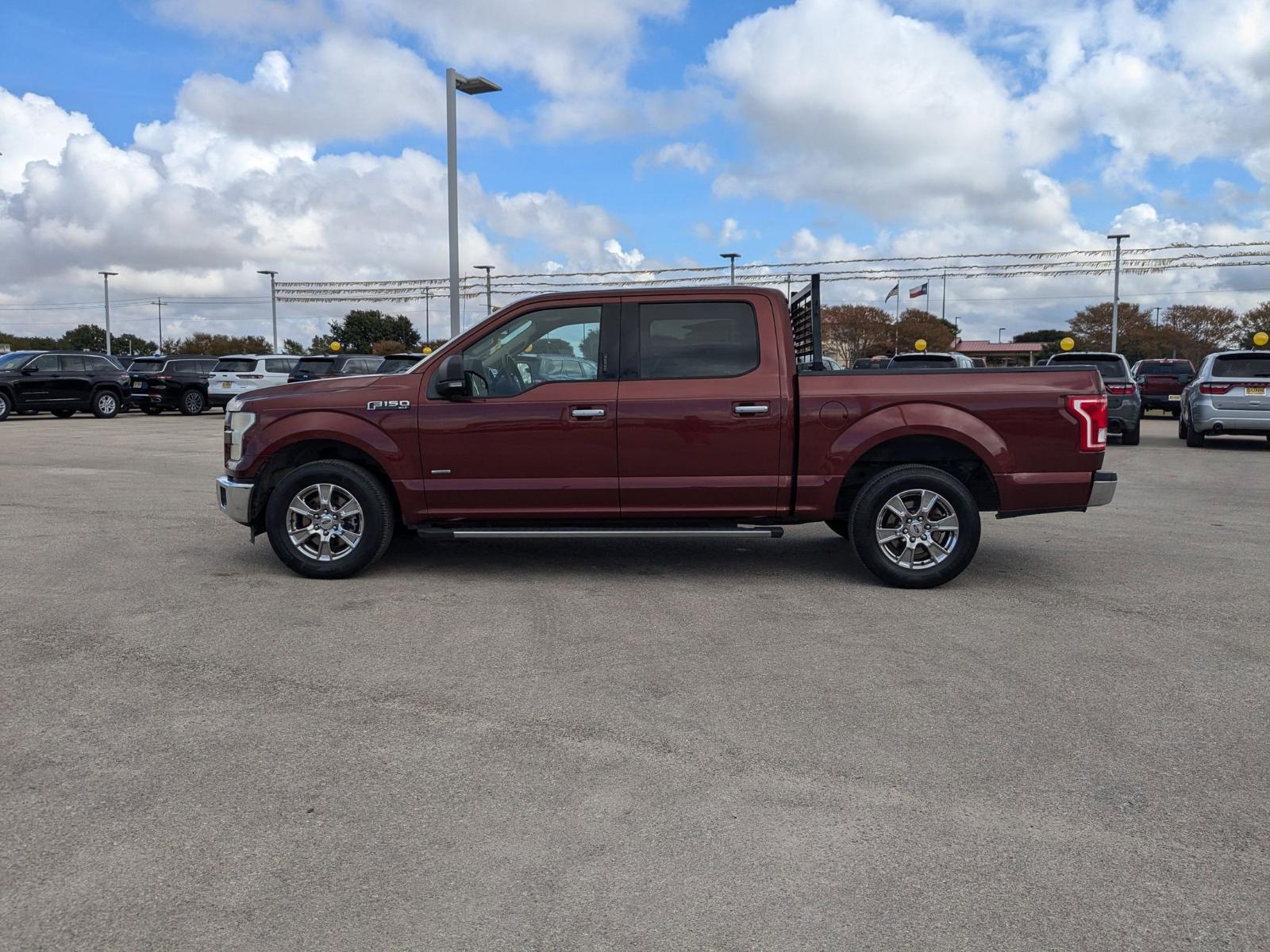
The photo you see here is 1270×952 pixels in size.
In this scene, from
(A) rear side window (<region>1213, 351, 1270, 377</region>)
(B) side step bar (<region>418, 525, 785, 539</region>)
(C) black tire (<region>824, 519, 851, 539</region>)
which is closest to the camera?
(B) side step bar (<region>418, 525, 785, 539</region>)

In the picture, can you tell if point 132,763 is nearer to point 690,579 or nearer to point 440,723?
point 440,723

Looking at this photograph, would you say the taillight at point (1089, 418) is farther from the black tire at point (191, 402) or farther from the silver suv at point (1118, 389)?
the black tire at point (191, 402)

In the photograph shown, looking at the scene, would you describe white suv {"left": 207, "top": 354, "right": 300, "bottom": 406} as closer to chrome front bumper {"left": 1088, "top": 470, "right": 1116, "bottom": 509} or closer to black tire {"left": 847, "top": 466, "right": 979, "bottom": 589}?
black tire {"left": 847, "top": 466, "right": 979, "bottom": 589}

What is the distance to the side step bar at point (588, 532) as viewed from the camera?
6.61 metres

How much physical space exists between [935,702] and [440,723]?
2.09 metres

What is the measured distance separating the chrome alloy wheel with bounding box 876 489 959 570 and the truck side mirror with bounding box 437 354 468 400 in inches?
111

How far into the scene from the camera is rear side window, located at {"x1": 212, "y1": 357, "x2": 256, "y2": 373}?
2869 cm

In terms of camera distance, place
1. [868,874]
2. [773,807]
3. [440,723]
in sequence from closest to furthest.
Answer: [868,874] → [773,807] → [440,723]

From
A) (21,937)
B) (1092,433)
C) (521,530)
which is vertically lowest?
(21,937)

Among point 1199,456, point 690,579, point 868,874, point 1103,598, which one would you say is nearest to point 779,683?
point 868,874

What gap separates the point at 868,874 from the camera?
2.95m

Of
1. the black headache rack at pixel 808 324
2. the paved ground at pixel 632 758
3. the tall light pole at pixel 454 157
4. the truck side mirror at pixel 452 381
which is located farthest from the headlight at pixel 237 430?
the tall light pole at pixel 454 157

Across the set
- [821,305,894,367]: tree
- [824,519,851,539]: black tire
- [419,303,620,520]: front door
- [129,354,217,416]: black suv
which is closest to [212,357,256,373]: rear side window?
[129,354,217,416]: black suv

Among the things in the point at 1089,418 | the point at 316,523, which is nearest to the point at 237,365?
the point at 316,523
